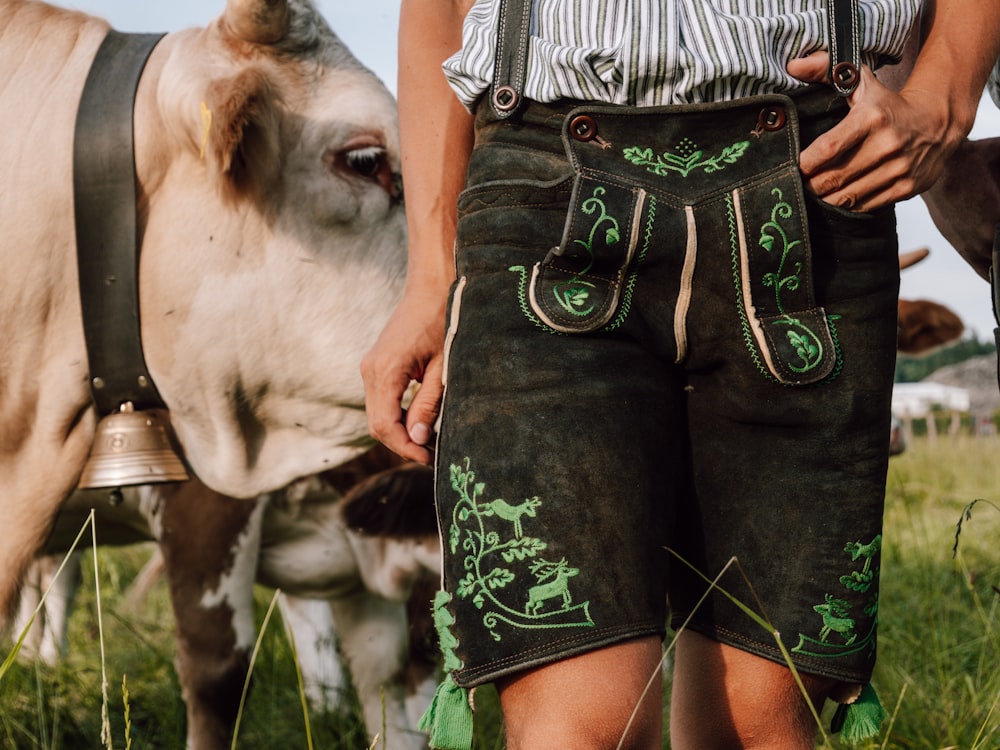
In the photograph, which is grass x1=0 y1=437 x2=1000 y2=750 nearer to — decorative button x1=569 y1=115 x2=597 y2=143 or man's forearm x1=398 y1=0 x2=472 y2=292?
man's forearm x1=398 y1=0 x2=472 y2=292

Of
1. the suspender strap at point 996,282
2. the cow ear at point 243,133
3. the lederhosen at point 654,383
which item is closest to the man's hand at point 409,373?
the lederhosen at point 654,383

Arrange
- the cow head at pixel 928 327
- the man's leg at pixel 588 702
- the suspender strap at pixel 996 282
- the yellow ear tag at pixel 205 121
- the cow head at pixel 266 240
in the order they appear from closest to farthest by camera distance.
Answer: the man's leg at pixel 588 702, the suspender strap at pixel 996 282, the yellow ear tag at pixel 205 121, the cow head at pixel 266 240, the cow head at pixel 928 327

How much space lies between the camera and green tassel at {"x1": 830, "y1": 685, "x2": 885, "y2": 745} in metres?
1.37

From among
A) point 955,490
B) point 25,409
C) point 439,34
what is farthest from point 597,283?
point 955,490

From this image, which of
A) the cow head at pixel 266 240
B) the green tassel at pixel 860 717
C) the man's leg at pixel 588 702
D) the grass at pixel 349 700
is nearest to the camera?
the man's leg at pixel 588 702

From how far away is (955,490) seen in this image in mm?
8352

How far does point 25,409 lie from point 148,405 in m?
0.23

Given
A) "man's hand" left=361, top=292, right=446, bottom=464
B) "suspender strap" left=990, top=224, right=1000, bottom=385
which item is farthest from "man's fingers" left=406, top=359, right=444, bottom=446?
"suspender strap" left=990, top=224, right=1000, bottom=385

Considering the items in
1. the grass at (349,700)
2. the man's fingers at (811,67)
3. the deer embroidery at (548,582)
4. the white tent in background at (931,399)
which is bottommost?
the white tent in background at (931,399)

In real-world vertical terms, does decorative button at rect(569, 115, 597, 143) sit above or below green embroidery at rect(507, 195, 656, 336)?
above

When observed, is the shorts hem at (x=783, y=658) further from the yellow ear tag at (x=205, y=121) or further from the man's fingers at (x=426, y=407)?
the yellow ear tag at (x=205, y=121)

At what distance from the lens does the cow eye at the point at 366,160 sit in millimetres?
2428

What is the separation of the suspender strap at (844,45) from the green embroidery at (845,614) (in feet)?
1.54

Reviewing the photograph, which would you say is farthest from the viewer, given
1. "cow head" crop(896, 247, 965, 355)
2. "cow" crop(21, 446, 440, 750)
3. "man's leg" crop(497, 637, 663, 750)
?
"cow head" crop(896, 247, 965, 355)
